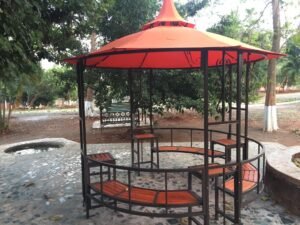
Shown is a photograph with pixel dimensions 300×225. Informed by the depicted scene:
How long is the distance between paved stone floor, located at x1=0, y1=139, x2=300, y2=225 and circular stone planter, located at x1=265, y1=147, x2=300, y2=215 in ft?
0.40

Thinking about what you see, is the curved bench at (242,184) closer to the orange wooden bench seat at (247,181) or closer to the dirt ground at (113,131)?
the orange wooden bench seat at (247,181)

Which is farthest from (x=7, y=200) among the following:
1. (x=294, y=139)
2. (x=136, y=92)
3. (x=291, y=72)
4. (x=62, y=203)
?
(x=291, y=72)

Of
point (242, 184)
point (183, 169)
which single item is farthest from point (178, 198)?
point (242, 184)

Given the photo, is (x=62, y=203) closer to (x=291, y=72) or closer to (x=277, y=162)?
(x=277, y=162)

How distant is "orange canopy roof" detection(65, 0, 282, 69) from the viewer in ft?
9.46

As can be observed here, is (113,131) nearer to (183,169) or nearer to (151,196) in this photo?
(151,196)

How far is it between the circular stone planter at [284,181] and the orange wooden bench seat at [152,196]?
1.51 meters

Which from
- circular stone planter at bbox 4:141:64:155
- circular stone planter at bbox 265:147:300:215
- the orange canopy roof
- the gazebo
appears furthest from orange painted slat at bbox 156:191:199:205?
circular stone planter at bbox 4:141:64:155

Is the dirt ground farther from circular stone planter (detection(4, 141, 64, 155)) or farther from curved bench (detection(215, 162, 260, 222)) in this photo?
curved bench (detection(215, 162, 260, 222))

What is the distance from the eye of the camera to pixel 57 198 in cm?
464

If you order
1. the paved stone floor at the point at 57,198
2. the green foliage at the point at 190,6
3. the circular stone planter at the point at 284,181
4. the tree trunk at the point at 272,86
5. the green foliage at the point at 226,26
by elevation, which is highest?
the green foliage at the point at 190,6

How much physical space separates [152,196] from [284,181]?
198 cm

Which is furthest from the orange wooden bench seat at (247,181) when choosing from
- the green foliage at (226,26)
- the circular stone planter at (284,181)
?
the green foliage at (226,26)

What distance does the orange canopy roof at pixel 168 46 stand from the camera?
288cm
